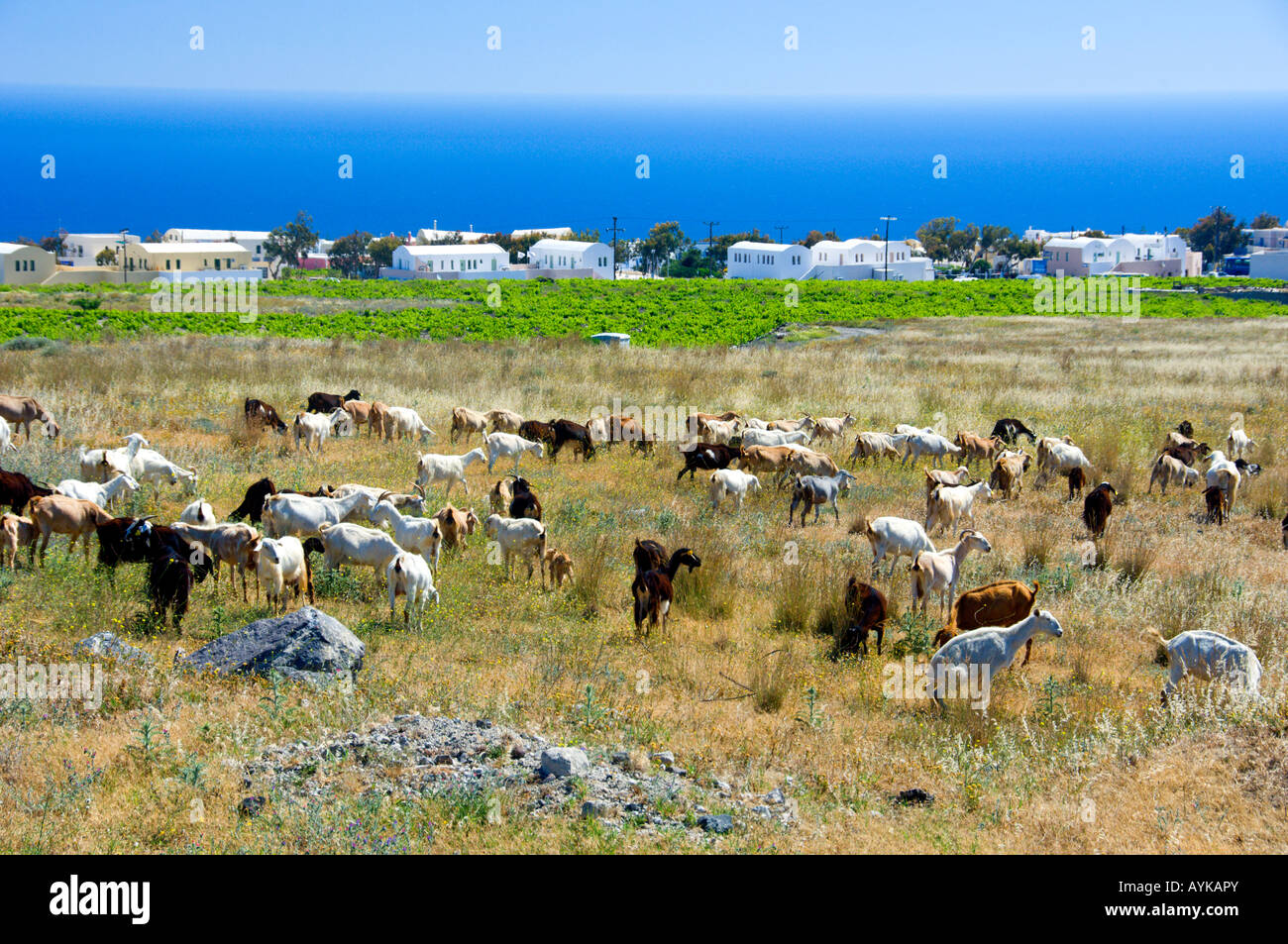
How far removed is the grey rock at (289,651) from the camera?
30.8 feet

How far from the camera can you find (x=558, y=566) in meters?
12.8

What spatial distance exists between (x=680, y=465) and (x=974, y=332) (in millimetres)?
40289

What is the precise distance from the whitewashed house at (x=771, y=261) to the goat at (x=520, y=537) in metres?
100

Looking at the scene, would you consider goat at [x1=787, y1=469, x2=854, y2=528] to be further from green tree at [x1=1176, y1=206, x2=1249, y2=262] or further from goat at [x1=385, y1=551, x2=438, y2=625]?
green tree at [x1=1176, y1=206, x2=1249, y2=262]

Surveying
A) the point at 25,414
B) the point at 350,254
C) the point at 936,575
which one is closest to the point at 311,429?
the point at 25,414

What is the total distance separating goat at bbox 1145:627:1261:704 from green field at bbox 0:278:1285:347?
3968 cm

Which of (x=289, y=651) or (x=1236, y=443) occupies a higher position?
(x=1236, y=443)

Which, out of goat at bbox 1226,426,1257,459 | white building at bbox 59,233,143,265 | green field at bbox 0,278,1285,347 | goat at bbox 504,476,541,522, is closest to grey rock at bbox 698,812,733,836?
goat at bbox 504,476,541,522

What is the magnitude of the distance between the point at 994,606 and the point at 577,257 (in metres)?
109

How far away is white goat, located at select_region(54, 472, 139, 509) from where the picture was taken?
555 inches

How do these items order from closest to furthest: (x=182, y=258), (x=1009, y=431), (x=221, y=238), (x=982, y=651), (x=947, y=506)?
(x=982, y=651) < (x=947, y=506) < (x=1009, y=431) < (x=182, y=258) < (x=221, y=238)

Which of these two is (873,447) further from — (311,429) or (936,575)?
(311,429)
